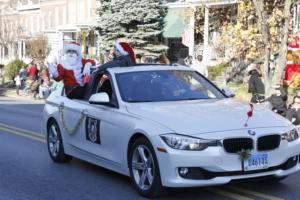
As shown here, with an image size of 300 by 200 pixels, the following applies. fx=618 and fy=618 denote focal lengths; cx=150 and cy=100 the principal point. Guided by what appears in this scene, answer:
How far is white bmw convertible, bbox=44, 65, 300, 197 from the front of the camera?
21.1ft

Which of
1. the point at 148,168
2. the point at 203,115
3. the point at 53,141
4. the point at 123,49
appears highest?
the point at 123,49

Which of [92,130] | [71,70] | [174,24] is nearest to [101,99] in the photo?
[92,130]

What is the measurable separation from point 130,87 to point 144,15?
26.4 m

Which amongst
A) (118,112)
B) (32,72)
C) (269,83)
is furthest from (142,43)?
(118,112)

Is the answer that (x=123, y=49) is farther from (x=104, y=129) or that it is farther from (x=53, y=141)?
(x=104, y=129)

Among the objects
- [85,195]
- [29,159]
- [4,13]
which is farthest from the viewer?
[4,13]

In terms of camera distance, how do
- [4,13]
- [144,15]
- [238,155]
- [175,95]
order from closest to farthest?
[238,155] < [175,95] < [144,15] < [4,13]

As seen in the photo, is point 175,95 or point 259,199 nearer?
point 259,199

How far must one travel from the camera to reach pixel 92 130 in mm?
8148

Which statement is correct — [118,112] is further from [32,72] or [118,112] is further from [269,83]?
[32,72]

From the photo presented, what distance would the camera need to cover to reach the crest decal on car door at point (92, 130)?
7980mm

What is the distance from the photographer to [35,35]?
55.0 meters

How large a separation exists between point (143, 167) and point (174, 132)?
0.73 metres

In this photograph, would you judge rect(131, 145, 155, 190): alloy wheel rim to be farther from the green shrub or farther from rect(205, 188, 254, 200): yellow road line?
the green shrub
